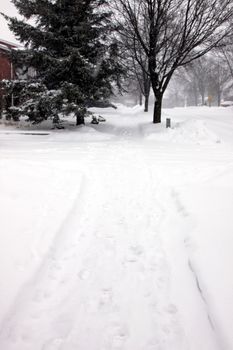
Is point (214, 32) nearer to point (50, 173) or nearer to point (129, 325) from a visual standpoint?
point (50, 173)

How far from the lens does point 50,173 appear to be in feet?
24.4

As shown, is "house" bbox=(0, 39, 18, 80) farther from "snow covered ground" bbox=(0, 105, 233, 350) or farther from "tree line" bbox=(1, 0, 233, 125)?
"snow covered ground" bbox=(0, 105, 233, 350)

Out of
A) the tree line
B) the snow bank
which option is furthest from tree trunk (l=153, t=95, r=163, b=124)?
the snow bank

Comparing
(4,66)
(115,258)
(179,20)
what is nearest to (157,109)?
(179,20)

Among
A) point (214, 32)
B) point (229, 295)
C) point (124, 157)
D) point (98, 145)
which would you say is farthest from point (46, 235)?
point (214, 32)

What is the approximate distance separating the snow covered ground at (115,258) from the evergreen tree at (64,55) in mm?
9079

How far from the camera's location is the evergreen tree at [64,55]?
15.9 metres

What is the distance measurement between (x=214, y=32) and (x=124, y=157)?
1144cm

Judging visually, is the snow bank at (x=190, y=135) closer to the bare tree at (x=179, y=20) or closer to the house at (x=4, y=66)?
the bare tree at (x=179, y=20)

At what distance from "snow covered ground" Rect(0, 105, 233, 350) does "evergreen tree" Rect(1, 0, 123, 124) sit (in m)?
9.08

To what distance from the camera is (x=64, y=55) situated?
55.0 feet

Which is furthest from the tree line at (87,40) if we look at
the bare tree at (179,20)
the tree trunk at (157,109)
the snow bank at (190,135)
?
the snow bank at (190,135)

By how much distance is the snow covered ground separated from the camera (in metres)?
2.74

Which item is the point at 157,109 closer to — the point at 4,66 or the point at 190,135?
the point at 190,135
